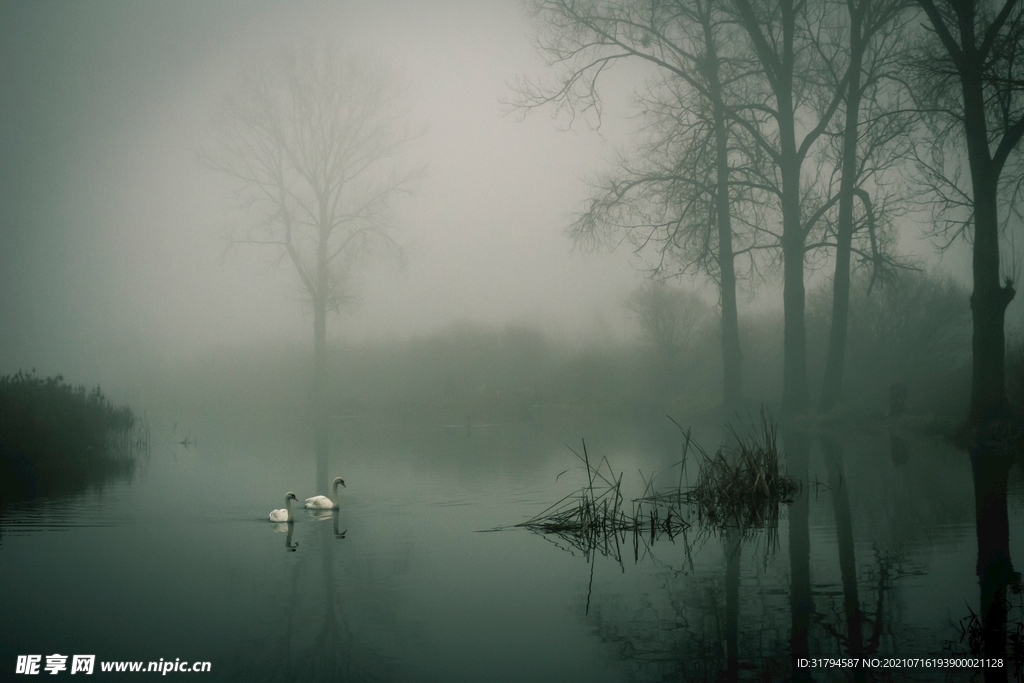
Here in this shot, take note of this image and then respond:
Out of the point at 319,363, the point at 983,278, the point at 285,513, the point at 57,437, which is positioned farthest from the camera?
the point at 319,363

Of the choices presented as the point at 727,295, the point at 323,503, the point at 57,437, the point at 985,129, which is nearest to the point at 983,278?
the point at 985,129

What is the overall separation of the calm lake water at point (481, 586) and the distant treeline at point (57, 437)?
2073 millimetres

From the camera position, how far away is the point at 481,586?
5414 mm

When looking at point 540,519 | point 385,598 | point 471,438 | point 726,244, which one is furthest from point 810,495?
point 726,244

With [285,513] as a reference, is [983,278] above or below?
above

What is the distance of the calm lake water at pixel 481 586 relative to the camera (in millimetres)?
3984

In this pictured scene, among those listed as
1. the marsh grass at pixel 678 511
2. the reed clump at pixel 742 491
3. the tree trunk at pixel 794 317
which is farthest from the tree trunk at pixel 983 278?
the reed clump at pixel 742 491

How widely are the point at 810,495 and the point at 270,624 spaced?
6.01 m

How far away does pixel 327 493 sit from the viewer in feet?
33.7

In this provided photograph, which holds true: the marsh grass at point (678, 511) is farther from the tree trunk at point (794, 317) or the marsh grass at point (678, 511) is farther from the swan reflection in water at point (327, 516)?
the tree trunk at point (794, 317)

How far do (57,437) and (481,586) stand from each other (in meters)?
12.1

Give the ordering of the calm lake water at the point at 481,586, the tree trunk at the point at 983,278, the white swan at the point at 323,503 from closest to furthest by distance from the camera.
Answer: the calm lake water at the point at 481,586, the white swan at the point at 323,503, the tree trunk at the point at 983,278

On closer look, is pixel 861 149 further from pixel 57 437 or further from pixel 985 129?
pixel 57 437

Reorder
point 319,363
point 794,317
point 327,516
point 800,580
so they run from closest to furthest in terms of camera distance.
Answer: point 800,580 < point 327,516 < point 794,317 < point 319,363
